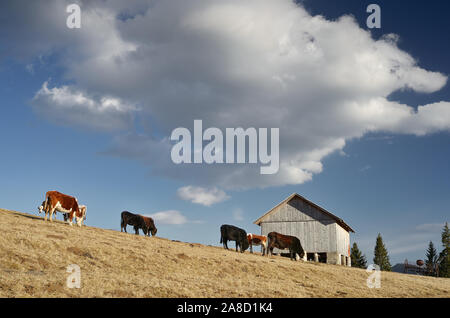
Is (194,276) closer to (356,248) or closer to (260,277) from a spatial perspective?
(260,277)

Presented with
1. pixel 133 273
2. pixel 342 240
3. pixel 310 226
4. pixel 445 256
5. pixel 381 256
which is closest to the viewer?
pixel 133 273

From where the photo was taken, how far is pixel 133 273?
15836mm

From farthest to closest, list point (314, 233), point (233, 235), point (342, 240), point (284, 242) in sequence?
point (342, 240) → point (314, 233) → point (284, 242) → point (233, 235)

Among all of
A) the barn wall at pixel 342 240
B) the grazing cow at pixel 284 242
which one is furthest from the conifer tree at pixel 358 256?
the grazing cow at pixel 284 242

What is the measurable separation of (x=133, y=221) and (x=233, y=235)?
775 centimetres

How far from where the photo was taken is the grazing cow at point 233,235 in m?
32.3

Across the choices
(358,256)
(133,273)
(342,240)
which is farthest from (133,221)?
(358,256)

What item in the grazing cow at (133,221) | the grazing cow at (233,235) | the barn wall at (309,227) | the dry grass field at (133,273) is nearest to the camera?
the dry grass field at (133,273)

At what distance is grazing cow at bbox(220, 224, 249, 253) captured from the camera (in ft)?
106

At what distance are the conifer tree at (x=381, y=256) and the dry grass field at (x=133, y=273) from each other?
65.8 m

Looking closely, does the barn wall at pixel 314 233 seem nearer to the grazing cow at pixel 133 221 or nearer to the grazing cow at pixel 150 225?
the grazing cow at pixel 150 225

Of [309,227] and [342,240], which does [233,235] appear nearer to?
[309,227]

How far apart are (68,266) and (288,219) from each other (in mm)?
31218

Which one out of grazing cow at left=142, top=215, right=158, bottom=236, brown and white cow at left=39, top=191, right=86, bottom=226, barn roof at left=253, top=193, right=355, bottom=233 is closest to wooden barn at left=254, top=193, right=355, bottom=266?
barn roof at left=253, top=193, right=355, bottom=233
